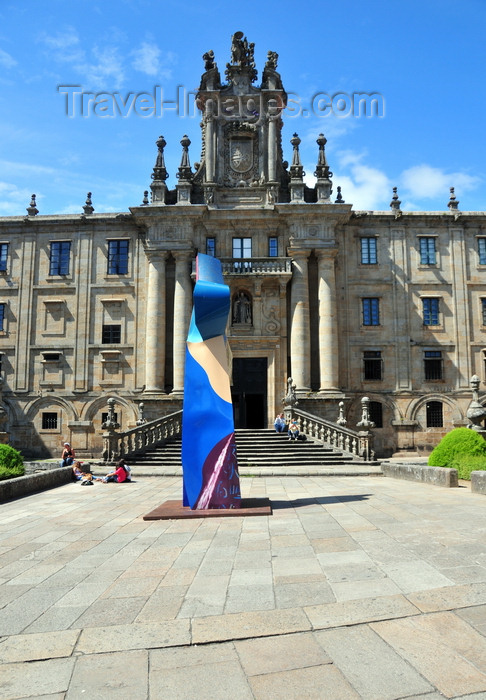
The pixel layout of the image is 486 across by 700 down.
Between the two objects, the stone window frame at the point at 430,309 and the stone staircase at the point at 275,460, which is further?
the stone window frame at the point at 430,309

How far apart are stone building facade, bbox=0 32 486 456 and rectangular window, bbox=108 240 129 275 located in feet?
0.31

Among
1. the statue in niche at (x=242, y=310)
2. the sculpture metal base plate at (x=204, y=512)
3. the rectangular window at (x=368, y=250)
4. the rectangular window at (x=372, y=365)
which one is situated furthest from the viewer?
the rectangular window at (x=368, y=250)

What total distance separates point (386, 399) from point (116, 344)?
17.7 metres

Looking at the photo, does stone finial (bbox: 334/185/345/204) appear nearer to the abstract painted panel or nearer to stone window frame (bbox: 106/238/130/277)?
stone window frame (bbox: 106/238/130/277)

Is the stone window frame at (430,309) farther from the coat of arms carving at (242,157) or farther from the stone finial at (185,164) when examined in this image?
the stone finial at (185,164)

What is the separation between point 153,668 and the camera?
163 inches

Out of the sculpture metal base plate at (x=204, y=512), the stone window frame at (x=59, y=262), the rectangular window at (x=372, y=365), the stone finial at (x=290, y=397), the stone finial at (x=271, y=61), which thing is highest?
the stone finial at (x=271, y=61)

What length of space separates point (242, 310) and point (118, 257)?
9.26 m

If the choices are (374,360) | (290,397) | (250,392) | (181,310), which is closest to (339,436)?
(290,397)

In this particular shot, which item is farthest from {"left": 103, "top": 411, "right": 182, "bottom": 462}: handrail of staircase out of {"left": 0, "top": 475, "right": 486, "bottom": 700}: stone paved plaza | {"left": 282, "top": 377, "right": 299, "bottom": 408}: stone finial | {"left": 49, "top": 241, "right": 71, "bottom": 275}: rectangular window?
{"left": 49, "top": 241, "right": 71, "bottom": 275}: rectangular window

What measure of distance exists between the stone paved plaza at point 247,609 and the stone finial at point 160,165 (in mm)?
26995

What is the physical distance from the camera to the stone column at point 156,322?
31.2 metres

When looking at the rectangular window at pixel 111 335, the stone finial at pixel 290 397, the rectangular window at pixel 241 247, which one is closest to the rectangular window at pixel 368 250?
the rectangular window at pixel 241 247

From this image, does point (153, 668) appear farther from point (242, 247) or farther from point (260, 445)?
point (242, 247)
